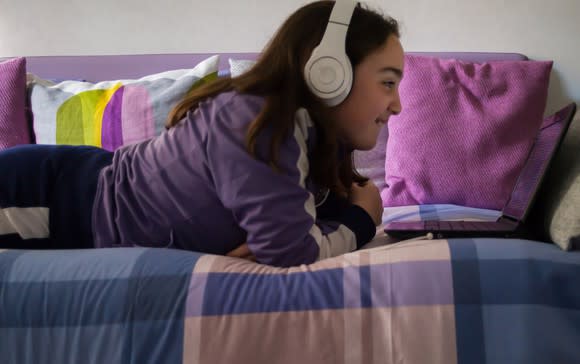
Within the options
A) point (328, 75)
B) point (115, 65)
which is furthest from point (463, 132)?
point (115, 65)

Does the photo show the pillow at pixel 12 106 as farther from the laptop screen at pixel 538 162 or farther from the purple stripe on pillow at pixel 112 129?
the laptop screen at pixel 538 162

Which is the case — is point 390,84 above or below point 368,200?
above

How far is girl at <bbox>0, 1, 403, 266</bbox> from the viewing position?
2.59 feet

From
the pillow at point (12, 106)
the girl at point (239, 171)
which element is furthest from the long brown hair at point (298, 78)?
the pillow at point (12, 106)

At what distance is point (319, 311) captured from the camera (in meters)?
0.65

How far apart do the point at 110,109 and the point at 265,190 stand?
0.88 m

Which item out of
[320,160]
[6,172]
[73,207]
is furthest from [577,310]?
[6,172]

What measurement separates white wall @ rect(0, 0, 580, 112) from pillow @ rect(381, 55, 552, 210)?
0.67 feet

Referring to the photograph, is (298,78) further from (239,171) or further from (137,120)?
(137,120)

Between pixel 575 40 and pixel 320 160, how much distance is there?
117cm

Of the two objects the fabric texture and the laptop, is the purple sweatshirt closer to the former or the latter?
the laptop

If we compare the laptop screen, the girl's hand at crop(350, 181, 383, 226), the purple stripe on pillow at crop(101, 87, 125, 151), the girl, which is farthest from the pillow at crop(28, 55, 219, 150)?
the laptop screen

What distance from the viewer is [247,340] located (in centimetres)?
64

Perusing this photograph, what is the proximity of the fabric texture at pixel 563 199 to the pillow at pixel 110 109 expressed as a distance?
96 centimetres
